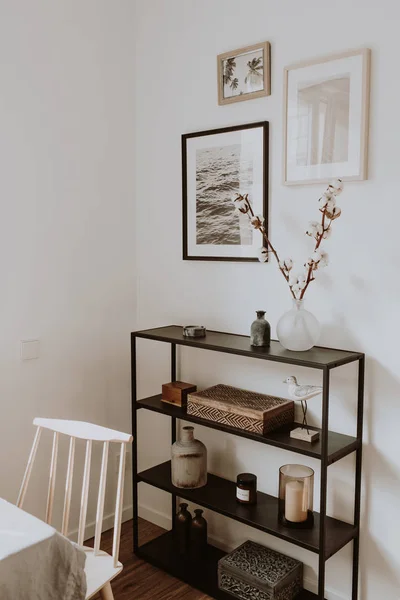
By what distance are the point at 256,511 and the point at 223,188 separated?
1.34 metres

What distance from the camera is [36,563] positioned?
1.38 meters

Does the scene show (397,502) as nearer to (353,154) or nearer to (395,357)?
(395,357)

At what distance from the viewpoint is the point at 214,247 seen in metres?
2.54

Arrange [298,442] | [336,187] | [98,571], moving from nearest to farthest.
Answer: [98,571]
[336,187]
[298,442]

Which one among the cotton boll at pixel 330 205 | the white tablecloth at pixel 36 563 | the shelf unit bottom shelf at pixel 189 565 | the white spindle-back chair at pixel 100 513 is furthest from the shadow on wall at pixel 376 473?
→ the white tablecloth at pixel 36 563

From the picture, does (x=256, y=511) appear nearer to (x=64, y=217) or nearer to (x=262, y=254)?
(x=262, y=254)

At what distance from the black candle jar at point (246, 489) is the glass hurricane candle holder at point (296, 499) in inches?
6.2

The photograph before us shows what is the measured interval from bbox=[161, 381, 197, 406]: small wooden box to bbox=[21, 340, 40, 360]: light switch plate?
583mm

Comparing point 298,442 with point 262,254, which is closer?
point 298,442

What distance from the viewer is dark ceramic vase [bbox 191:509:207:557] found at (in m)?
2.56

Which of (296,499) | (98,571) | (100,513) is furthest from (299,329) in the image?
(98,571)

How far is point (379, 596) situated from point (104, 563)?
1.06 metres

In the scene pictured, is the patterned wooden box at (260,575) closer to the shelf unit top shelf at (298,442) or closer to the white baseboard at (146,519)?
the white baseboard at (146,519)

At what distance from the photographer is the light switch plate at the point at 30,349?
2428mm
